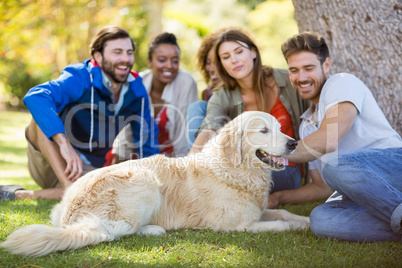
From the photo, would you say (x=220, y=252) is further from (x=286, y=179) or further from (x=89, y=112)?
(x=89, y=112)

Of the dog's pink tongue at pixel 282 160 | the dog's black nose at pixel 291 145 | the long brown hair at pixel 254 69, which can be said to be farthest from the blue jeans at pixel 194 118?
the dog's black nose at pixel 291 145

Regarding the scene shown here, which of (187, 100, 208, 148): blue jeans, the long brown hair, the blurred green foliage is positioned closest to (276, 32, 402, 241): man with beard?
the long brown hair

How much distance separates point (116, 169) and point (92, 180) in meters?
0.25

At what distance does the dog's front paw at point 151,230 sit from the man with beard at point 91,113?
1.20 meters

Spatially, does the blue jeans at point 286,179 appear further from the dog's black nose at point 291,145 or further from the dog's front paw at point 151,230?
the dog's front paw at point 151,230

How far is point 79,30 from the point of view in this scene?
15.1 metres

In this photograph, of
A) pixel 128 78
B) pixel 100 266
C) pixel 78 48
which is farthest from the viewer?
pixel 78 48

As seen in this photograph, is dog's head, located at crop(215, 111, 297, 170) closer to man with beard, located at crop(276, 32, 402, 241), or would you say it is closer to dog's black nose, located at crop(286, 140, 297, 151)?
dog's black nose, located at crop(286, 140, 297, 151)

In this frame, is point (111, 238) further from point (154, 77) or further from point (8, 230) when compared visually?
point (154, 77)

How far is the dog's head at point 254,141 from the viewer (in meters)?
3.52

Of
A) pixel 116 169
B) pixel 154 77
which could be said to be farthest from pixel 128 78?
pixel 116 169

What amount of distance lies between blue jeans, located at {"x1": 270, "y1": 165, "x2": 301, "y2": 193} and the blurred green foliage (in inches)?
319

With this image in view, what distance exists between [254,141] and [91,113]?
241 cm

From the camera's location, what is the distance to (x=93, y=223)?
2973 millimetres
